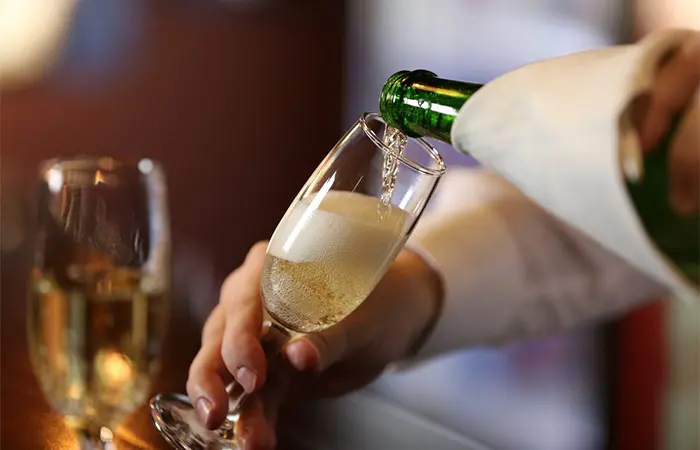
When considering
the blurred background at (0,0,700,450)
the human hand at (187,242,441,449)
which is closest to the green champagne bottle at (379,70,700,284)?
the human hand at (187,242,441,449)

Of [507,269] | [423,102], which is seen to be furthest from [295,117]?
[423,102]

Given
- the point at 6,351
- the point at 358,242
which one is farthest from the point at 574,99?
the point at 6,351

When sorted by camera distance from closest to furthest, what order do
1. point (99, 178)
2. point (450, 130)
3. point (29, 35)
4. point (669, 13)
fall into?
1. point (450, 130)
2. point (99, 178)
3. point (669, 13)
4. point (29, 35)

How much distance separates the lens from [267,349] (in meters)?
0.54

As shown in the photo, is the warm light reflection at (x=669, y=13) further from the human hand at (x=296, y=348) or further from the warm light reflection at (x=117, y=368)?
the warm light reflection at (x=117, y=368)

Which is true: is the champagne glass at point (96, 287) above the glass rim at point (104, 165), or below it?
below

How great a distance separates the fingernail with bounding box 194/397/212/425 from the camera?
0.50 m

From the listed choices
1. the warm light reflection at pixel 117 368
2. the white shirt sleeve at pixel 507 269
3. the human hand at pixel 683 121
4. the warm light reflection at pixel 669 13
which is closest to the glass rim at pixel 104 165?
the warm light reflection at pixel 117 368

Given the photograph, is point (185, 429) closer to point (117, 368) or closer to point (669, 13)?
point (117, 368)

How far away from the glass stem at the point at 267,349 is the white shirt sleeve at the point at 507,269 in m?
0.23

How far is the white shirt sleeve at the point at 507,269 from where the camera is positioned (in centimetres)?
78

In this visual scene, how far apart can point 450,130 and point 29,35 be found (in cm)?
198

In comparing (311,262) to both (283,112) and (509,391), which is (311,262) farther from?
(283,112)

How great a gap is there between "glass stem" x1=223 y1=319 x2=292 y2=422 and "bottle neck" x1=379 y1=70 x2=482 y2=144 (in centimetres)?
15
